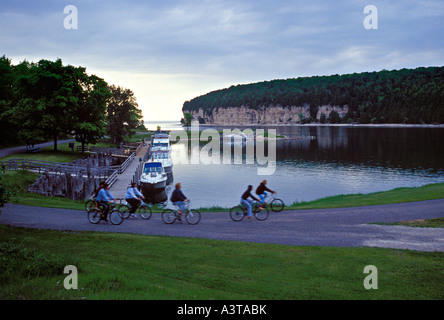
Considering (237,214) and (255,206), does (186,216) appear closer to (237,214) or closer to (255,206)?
(237,214)

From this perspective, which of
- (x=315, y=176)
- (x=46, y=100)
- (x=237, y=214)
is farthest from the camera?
(x=315, y=176)

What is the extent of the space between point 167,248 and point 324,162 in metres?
60.6

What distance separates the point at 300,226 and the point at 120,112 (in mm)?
74402

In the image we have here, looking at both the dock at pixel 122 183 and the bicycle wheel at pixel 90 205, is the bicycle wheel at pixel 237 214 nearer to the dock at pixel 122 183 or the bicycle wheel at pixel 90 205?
the bicycle wheel at pixel 90 205

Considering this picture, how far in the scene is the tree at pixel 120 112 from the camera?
8538cm

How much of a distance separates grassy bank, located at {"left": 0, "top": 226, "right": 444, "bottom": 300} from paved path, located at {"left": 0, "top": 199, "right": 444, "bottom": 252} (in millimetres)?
1399

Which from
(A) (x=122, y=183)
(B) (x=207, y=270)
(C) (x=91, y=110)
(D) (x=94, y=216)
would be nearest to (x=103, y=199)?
(D) (x=94, y=216)

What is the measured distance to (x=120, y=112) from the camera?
85.6m

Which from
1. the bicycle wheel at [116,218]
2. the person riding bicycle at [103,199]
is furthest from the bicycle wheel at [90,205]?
the bicycle wheel at [116,218]

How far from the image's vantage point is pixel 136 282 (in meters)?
9.53

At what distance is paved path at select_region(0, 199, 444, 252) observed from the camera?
15.6 meters

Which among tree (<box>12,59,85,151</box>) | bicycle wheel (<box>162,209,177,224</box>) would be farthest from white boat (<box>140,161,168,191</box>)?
bicycle wheel (<box>162,209,177,224</box>)

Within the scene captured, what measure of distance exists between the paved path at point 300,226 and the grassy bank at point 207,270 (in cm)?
140
